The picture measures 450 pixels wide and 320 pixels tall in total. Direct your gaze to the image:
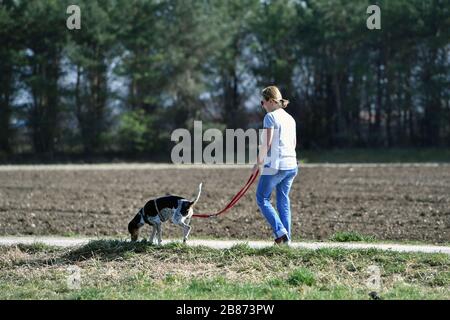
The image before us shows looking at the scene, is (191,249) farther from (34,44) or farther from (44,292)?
(34,44)

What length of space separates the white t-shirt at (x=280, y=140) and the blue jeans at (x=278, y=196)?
6.4 inches

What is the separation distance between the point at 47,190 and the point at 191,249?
12.8 metres

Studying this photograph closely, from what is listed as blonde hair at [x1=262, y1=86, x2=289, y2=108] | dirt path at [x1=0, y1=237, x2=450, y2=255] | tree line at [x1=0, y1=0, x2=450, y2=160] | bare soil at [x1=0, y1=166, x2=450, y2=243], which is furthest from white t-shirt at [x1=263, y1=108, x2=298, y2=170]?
tree line at [x1=0, y1=0, x2=450, y2=160]

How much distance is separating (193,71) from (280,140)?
117ft

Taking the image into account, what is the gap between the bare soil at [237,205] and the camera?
13.1m

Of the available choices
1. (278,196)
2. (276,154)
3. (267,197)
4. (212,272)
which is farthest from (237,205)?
(212,272)

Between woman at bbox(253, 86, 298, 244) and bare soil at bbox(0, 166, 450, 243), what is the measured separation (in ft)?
A: 9.44

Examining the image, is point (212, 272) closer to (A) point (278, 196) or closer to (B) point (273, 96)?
(A) point (278, 196)

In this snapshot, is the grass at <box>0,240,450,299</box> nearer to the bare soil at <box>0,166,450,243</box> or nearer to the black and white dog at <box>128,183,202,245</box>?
the black and white dog at <box>128,183,202,245</box>

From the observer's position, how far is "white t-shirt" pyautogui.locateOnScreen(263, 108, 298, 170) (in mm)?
9117

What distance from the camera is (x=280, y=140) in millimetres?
9141

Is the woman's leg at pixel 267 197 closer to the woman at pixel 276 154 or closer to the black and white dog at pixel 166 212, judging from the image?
the woman at pixel 276 154

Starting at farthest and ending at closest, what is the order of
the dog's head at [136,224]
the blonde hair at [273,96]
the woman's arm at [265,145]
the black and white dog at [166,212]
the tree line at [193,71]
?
1. the tree line at [193,71]
2. the dog's head at [136,224]
3. the black and white dog at [166,212]
4. the blonde hair at [273,96]
5. the woman's arm at [265,145]

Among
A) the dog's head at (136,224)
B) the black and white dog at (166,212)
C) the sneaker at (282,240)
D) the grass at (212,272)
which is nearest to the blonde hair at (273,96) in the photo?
the black and white dog at (166,212)
